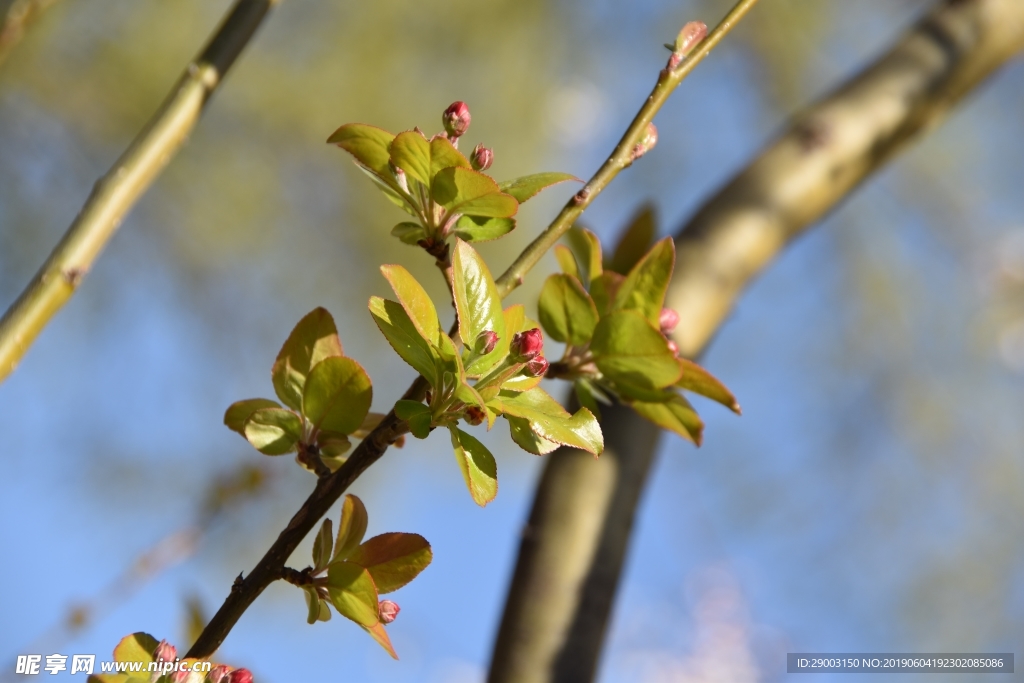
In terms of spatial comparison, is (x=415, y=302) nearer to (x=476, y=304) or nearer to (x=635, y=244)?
(x=476, y=304)

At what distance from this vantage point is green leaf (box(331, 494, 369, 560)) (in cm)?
22

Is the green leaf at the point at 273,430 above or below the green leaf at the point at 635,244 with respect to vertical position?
below

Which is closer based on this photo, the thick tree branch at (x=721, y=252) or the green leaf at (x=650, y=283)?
the green leaf at (x=650, y=283)

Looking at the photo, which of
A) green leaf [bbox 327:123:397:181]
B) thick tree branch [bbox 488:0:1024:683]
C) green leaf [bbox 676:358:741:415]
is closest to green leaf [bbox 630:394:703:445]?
green leaf [bbox 676:358:741:415]

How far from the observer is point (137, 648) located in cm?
20

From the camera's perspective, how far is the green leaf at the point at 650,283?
0.79 ft

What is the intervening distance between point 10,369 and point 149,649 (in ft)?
0.32

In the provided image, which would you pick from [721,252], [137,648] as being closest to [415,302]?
[137,648]

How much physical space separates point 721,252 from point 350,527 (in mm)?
407

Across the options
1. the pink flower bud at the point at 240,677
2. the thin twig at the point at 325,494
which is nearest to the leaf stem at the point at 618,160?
the thin twig at the point at 325,494

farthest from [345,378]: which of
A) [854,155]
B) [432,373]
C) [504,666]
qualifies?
[854,155]

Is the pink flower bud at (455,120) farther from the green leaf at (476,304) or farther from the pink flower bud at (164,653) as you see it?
the pink flower bud at (164,653)

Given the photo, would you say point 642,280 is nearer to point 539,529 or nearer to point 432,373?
point 432,373

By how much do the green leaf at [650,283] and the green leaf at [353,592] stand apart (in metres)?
0.11
